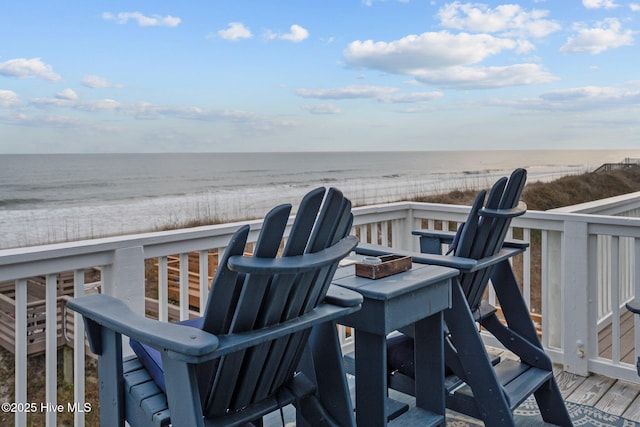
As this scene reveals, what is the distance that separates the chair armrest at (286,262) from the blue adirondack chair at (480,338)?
0.89 metres

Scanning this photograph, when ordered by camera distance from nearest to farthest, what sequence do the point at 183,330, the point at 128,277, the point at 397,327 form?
the point at 183,330, the point at 397,327, the point at 128,277

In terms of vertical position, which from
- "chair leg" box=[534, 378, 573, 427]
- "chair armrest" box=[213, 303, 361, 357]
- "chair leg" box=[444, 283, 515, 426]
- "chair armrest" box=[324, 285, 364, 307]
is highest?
"chair armrest" box=[324, 285, 364, 307]

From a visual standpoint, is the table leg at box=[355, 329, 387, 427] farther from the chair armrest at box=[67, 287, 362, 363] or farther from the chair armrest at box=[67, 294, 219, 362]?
the chair armrest at box=[67, 294, 219, 362]

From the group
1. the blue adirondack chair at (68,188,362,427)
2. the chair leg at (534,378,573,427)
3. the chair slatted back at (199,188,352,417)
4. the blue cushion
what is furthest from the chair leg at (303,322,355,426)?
the chair leg at (534,378,573,427)

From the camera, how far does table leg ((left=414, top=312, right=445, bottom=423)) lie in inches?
75.2

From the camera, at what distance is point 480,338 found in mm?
1992

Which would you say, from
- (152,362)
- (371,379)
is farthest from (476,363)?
(152,362)

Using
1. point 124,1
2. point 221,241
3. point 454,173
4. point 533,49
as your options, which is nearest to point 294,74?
point 124,1

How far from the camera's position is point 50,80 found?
2555 centimetres

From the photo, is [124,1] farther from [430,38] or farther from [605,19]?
[605,19]

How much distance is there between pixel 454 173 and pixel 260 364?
30.6 m

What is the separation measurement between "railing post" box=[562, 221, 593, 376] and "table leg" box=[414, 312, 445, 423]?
161 cm

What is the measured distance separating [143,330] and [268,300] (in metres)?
0.31

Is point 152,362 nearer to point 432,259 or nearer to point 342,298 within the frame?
point 342,298
